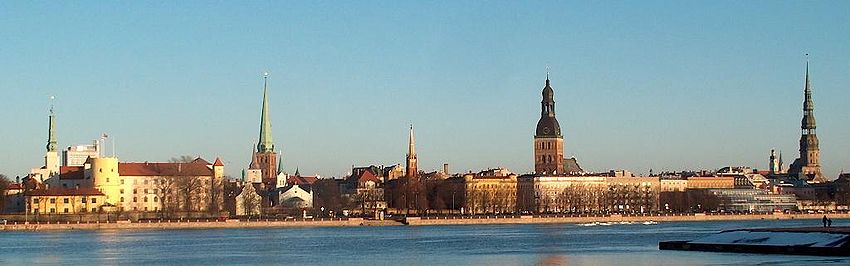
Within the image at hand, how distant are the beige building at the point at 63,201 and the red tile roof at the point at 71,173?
6095 mm

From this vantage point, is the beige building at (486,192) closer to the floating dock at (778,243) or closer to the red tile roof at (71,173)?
the red tile roof at (71,173)

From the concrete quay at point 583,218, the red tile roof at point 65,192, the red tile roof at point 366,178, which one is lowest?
the concrete quay at point 583,218

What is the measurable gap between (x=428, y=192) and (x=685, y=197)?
36.2 m

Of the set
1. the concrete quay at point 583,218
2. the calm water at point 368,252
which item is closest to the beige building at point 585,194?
the concrete quay at point 583,218

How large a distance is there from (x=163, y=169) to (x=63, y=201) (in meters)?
12.3

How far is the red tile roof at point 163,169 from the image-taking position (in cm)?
13850

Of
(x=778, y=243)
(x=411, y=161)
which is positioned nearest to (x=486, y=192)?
(x=411, y=161)

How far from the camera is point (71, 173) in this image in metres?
140

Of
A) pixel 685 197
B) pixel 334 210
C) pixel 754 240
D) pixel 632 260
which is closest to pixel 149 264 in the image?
pixel 632 260

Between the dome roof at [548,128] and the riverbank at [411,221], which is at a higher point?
the dome roof at [548,128]

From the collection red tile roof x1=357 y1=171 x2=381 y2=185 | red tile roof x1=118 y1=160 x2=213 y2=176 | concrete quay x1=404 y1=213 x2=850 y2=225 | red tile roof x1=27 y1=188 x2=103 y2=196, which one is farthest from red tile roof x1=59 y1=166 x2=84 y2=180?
red tile roof x1=357 y1=171 x2=381 y2=185

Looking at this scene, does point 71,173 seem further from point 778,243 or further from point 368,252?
point 778,243

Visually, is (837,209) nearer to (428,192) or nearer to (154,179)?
(428,192)

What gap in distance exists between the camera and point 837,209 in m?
184
